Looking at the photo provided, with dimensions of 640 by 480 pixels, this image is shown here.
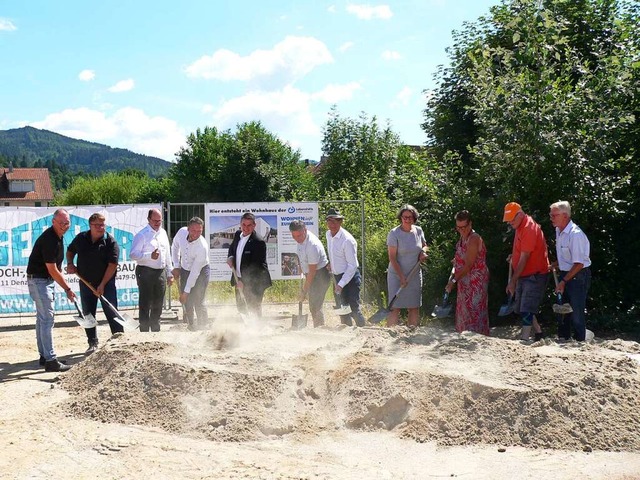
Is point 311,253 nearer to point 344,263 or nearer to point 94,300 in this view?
point 344,263

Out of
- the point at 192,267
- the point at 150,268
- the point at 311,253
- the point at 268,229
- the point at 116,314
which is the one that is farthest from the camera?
the point at 268,229

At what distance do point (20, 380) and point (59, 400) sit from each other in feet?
4.24

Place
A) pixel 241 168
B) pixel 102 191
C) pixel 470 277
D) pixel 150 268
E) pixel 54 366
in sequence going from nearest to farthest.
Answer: pixel 54 366, pixel 470 277, pixel 150 268, pixel 241 168, pixel 102 191

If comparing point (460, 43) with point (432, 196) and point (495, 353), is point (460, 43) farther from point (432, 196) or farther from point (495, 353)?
point (495, 353)

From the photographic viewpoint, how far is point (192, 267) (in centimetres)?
994

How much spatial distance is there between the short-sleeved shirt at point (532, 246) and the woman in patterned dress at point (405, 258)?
1.31 meters

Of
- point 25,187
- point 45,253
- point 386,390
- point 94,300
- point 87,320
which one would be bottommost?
point 386,390

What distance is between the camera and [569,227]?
8352mm

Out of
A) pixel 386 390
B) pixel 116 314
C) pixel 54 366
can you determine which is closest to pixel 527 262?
pixel 386 390

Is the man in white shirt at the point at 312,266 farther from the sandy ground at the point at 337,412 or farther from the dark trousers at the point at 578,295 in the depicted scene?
the dark trousers at the point at 578,295

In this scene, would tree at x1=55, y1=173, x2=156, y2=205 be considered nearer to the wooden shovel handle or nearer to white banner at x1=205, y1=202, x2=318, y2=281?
white banner at x1=205, y1=202, x2=318, y2=281

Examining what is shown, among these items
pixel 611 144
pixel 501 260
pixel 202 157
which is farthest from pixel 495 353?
pixel 202 157

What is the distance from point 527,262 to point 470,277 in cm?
73

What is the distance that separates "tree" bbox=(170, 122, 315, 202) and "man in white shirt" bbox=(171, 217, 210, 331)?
82.3 ft
